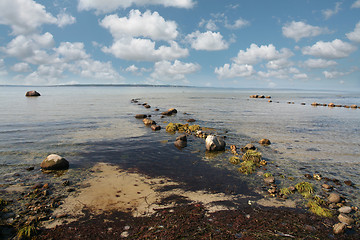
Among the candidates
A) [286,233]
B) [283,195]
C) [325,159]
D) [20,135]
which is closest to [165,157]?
[283,195]

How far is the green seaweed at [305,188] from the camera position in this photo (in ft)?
30.6

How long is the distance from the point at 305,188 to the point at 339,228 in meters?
2.93

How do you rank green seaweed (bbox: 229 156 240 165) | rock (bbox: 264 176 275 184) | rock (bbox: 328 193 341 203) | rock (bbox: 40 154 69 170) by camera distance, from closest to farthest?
rock (bbox: 328 193 341 203), rock (bbox: 264 176 275 184), rock (bbox: 40 154 69 170), green seaweed (bbox: 229 156 240 165)

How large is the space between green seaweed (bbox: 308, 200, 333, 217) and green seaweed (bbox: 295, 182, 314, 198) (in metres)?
0.85

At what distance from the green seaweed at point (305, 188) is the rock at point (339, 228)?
7.44 feet

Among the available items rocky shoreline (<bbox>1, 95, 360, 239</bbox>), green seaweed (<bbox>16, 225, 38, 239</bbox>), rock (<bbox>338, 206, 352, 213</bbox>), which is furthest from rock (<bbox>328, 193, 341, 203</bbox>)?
green seaweed (<bbox>16, 225, 38, 239</bbox>)

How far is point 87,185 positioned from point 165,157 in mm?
5448

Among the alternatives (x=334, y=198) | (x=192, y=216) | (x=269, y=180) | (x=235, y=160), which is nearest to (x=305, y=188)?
(x=334, y=198)

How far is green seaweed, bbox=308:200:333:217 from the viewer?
784 cm

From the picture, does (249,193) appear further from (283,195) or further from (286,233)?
(286,233)

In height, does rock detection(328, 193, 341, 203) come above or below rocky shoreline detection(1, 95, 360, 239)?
above

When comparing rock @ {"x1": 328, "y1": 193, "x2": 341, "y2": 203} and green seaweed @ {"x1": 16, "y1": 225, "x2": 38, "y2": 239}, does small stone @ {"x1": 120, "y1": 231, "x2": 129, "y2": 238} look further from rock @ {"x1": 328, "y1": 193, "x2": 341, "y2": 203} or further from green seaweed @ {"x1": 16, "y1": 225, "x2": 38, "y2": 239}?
rock @ {"x1": 328, "y1": 193, "x2": 341, "y2": 203}

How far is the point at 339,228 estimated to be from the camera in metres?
6.82

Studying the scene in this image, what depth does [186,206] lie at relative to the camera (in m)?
8.23
